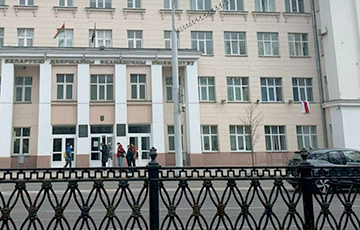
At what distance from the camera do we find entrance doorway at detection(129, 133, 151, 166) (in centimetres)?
2327

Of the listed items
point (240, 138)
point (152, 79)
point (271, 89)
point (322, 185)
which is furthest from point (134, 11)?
point (322, 185)

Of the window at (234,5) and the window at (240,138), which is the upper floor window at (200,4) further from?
the window at (240,138)

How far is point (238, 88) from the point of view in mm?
25453

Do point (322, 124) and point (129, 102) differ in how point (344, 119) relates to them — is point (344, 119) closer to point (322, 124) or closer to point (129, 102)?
point (322, 124)

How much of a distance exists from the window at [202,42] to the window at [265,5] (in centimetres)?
512

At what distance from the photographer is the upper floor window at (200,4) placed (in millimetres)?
25969

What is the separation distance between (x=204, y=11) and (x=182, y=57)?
4.98 m

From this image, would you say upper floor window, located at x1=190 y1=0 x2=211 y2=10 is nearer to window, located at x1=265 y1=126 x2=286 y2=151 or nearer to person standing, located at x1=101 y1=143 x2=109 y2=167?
window, located at x1=265 y1=126 x2=286 y2=151

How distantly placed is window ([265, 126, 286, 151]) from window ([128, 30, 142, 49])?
12.3 m

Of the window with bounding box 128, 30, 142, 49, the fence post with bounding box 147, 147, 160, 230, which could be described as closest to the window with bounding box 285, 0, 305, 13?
the window with bounding box 128, 30, 142, 49

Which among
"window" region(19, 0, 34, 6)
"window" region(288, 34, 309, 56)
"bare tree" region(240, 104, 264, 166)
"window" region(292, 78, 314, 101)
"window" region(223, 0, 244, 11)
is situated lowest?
"bare tree" region(240, 104, 264, 166)

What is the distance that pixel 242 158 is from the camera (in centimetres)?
2428

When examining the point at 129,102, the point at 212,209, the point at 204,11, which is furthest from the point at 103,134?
the point at 212,209

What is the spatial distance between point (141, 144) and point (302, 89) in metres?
14.2
